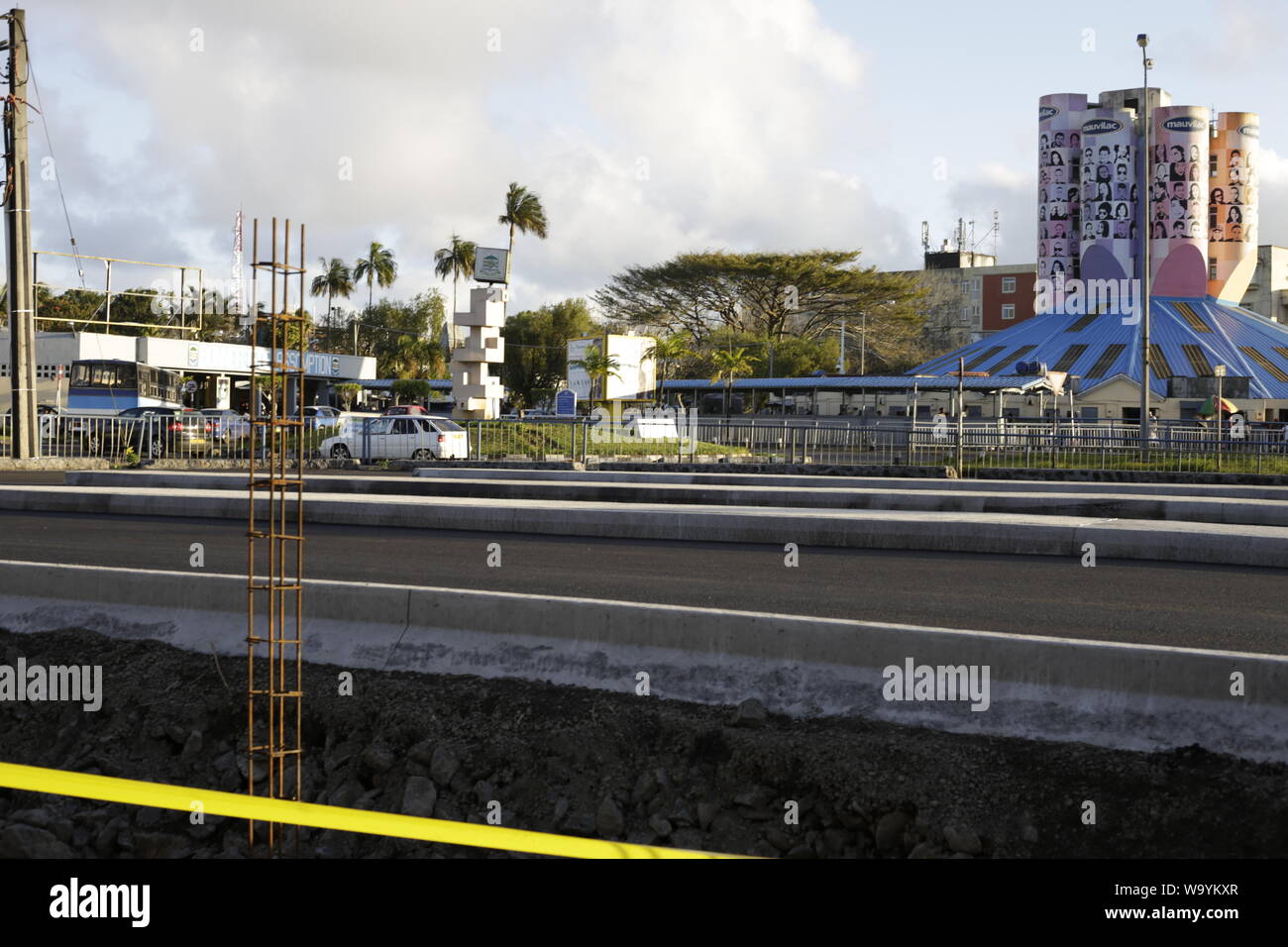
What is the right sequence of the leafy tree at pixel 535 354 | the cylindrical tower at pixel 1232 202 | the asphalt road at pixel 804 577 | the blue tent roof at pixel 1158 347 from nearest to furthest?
1. the asphalt road at pixel 804 577
2. the blue tent roof at pixel 1158 347
3. the cylindrical tower at pixel 1232 202
4. the leafy tree at pixel 535 354

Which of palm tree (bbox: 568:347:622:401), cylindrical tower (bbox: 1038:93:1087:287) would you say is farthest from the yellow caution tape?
cylindrical tower (bbox: 1038:93:1087:287)

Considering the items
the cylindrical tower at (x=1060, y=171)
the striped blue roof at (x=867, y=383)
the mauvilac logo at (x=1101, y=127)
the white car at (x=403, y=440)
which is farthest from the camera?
the cylindrical tower at (x=1060, y=171)

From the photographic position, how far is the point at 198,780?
27.0ft

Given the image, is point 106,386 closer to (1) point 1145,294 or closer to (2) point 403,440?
(2) point 403,440

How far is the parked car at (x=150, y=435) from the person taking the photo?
107 ft

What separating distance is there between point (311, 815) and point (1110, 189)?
7338 centimetres

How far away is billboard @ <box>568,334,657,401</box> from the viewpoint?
2589 inches

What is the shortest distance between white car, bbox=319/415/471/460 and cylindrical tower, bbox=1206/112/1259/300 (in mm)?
Answer: 55381

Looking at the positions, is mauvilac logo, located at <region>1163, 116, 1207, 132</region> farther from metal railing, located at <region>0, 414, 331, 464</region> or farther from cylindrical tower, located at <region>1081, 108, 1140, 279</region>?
metal railing, located at <region>0, 414, 331, 464</region>

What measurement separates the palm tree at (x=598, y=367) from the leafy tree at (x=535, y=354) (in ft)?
86.6

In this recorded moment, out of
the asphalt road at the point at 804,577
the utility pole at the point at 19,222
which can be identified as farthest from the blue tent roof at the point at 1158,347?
the asphalt road at the point at 804,577

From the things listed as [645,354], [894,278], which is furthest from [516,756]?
[894,278]

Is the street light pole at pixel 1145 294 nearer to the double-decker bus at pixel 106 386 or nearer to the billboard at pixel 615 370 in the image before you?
the billboard at pixel 615 370

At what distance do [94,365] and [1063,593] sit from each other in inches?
2106
